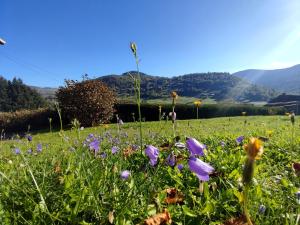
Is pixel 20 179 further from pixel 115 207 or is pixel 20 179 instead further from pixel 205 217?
pixel 205 217

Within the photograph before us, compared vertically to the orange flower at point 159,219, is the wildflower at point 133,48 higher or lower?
higher

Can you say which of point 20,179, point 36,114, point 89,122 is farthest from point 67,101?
point 20,179

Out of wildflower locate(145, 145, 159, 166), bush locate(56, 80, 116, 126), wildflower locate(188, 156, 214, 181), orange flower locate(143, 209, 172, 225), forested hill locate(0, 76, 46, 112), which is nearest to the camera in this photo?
wildflower locate(188, 156, 214, 181)

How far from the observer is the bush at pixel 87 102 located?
23953 mm

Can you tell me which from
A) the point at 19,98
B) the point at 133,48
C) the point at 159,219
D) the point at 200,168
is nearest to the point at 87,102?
the point at 133,48

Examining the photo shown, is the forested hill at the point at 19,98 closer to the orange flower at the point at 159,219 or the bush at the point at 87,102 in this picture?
the bush at the point at 87,102

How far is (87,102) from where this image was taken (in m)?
24.3

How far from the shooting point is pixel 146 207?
2.10 metres

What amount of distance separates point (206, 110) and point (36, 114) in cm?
1479

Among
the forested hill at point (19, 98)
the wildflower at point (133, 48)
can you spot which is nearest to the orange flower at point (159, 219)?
the wildflower at point (133, 48)

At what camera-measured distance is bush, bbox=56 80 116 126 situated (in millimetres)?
23953

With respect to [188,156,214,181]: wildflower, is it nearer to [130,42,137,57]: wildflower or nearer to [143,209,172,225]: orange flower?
[143,209,172,225]: orange flower

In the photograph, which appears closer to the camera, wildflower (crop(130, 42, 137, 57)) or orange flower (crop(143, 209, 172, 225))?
orange flower (crop(143, 209, 172, 225))

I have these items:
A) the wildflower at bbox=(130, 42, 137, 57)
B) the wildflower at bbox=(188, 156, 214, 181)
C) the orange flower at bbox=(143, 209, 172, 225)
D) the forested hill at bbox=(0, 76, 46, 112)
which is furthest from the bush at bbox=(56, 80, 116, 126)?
the forested hill at bbox=(0, 76, 46, 112)
